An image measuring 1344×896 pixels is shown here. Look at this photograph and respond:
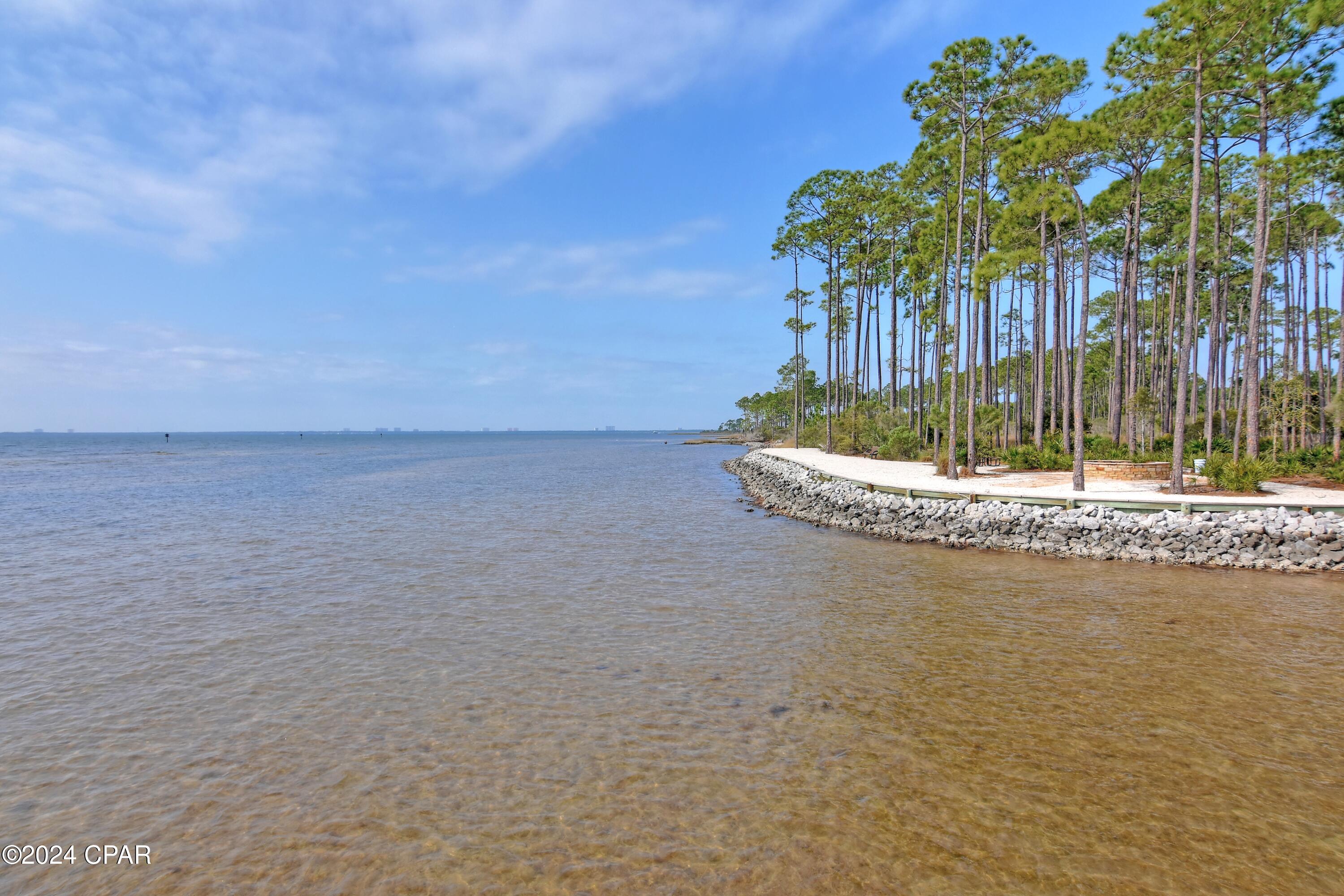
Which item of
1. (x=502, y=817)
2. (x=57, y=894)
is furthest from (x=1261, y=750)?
(x=57, y=894)

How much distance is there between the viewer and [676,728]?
20.9 feet

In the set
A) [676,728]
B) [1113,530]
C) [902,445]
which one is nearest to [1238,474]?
[1113,530]

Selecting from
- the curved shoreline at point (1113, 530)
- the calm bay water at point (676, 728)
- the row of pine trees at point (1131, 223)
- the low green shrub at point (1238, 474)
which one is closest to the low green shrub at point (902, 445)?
the row of pine trees at point (1131, 223)

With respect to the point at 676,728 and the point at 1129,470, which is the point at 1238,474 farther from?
the point at 676,728

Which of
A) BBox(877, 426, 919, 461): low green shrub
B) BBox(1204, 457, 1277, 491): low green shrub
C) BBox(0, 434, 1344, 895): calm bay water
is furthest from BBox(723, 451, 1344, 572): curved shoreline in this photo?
BBox(877, 426, 919, 461): low green shrub

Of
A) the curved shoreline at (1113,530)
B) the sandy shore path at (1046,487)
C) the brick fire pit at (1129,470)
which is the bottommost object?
the curved shoreline at (1113,530)

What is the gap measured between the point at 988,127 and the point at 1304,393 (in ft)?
52.9

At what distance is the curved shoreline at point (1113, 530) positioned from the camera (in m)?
13.1

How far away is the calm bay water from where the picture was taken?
4336mm

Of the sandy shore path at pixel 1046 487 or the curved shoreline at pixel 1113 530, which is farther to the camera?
the sandy shore path at pixel 1046 487

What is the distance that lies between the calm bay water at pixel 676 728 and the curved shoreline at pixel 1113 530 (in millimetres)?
819

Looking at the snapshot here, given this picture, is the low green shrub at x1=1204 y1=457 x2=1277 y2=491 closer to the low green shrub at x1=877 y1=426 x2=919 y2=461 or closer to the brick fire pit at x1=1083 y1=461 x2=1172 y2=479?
the brick fire pit at x1=1083 y1=461 x2=1172 y2=479

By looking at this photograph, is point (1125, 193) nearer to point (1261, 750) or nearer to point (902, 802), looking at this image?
point (1261, 750)

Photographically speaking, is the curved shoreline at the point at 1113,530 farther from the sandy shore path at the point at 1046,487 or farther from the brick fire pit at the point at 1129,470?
the brick fire pit at the point at 1129,470
